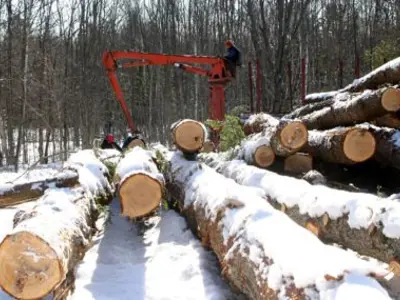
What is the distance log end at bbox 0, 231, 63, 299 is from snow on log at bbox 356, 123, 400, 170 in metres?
4.67

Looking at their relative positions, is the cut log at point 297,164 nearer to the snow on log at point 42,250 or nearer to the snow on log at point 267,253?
the snow on log at point 267,253

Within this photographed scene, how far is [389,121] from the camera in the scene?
6.72 meters

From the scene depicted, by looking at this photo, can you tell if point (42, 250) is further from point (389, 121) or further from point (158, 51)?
point (158, 51)

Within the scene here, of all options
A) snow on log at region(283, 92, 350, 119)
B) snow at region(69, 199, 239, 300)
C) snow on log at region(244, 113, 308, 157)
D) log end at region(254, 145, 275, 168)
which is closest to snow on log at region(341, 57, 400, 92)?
snow on log at region(283, 92, 350, 119)

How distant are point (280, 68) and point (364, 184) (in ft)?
35.7

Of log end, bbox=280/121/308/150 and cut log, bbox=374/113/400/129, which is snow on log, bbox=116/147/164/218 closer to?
log end, bbox=280/121/308/150

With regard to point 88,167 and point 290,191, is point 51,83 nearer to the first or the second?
point 88,167

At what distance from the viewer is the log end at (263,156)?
705 centimetres

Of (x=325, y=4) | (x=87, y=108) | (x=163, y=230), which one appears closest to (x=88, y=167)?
(x=163, y=230)

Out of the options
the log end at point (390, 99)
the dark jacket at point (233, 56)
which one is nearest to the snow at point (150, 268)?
the log end at point (390, 99)

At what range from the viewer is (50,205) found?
4.38 m

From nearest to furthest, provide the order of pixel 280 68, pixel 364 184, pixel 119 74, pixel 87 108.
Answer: pixel 364 184, pixel 280 68, pixel 87 108, pixel 119 74

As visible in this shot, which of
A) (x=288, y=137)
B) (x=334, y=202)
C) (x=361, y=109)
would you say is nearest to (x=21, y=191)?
(x=288, y=137)

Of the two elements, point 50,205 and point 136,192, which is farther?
point 136,192
